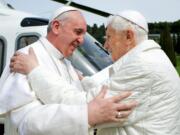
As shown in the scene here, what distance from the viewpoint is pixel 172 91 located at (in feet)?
10.5

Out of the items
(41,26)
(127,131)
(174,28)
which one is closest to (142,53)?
(127,131)

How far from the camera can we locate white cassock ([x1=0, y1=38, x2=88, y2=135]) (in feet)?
10.5

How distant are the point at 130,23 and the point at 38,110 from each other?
785 mm

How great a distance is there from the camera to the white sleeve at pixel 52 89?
3.26 meters

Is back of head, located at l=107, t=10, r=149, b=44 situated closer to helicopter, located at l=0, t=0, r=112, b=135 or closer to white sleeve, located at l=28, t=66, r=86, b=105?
white sleeve, located at l=28, t=66, r=86, b=105

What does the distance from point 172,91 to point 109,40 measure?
504 millimetres

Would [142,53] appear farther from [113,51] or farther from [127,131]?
[127,131]

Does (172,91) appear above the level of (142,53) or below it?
below

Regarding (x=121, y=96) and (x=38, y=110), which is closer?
(x=121, y=96)

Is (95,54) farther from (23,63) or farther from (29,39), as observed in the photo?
(23,63)

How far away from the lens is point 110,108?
3121 millimetres

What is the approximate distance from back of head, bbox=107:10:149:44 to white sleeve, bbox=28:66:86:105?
471 millimetres

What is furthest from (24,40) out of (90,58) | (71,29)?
(71,29)

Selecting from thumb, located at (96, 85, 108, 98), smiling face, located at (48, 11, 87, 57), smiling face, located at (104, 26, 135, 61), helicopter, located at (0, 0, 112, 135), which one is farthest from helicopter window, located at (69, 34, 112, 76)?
thumb, located at (96, 85, 108, 98)
